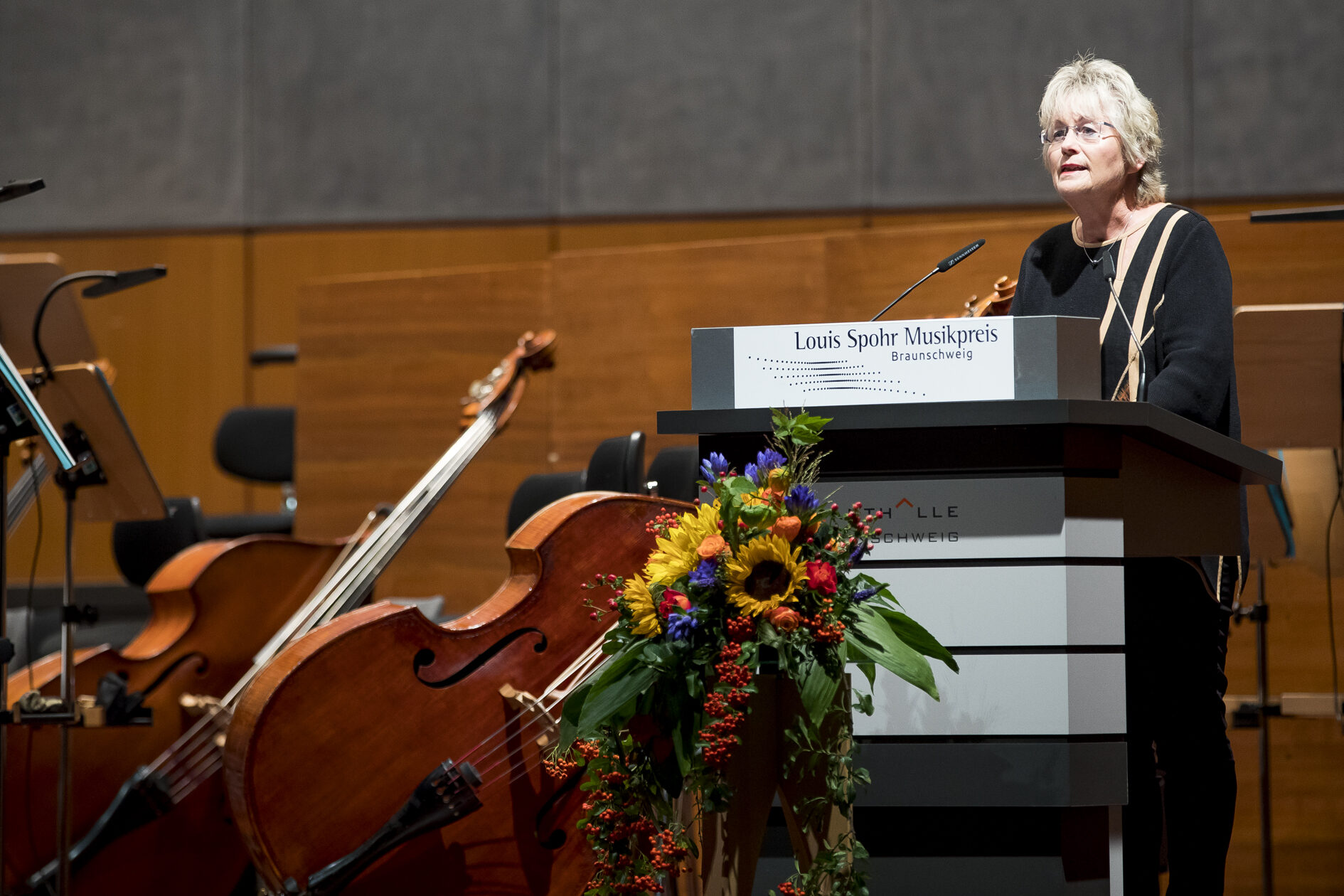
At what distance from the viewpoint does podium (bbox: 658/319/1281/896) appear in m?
1.54

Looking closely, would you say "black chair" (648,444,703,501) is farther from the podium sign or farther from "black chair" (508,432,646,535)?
the podium sign

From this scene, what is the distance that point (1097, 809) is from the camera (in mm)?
1575

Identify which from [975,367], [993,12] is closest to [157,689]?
[975,367]

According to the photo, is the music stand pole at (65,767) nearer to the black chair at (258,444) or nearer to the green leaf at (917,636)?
the green leaf at (917,636)

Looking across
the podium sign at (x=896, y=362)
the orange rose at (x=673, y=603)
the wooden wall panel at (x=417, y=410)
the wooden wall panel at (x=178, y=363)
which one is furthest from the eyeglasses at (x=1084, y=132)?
the wooden wall panel at (x=178, y=363)

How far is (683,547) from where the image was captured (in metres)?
1.57

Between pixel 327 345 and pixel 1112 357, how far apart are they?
3494 millimetres

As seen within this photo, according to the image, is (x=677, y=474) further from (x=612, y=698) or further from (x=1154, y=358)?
(x=612, y=698)

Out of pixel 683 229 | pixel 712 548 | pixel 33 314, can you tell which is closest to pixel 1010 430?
pixel 712 548

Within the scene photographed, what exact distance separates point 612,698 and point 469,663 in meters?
0.82

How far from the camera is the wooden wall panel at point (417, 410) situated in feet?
14.9

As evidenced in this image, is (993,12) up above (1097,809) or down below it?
above

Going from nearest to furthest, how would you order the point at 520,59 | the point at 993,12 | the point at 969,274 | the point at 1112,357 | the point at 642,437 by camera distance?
the point at 1112,357 → the point at 642,437 → the point at 969,274 → the point at 993,12 → the point at 520,59

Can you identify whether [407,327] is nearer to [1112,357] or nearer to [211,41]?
[211,41]
